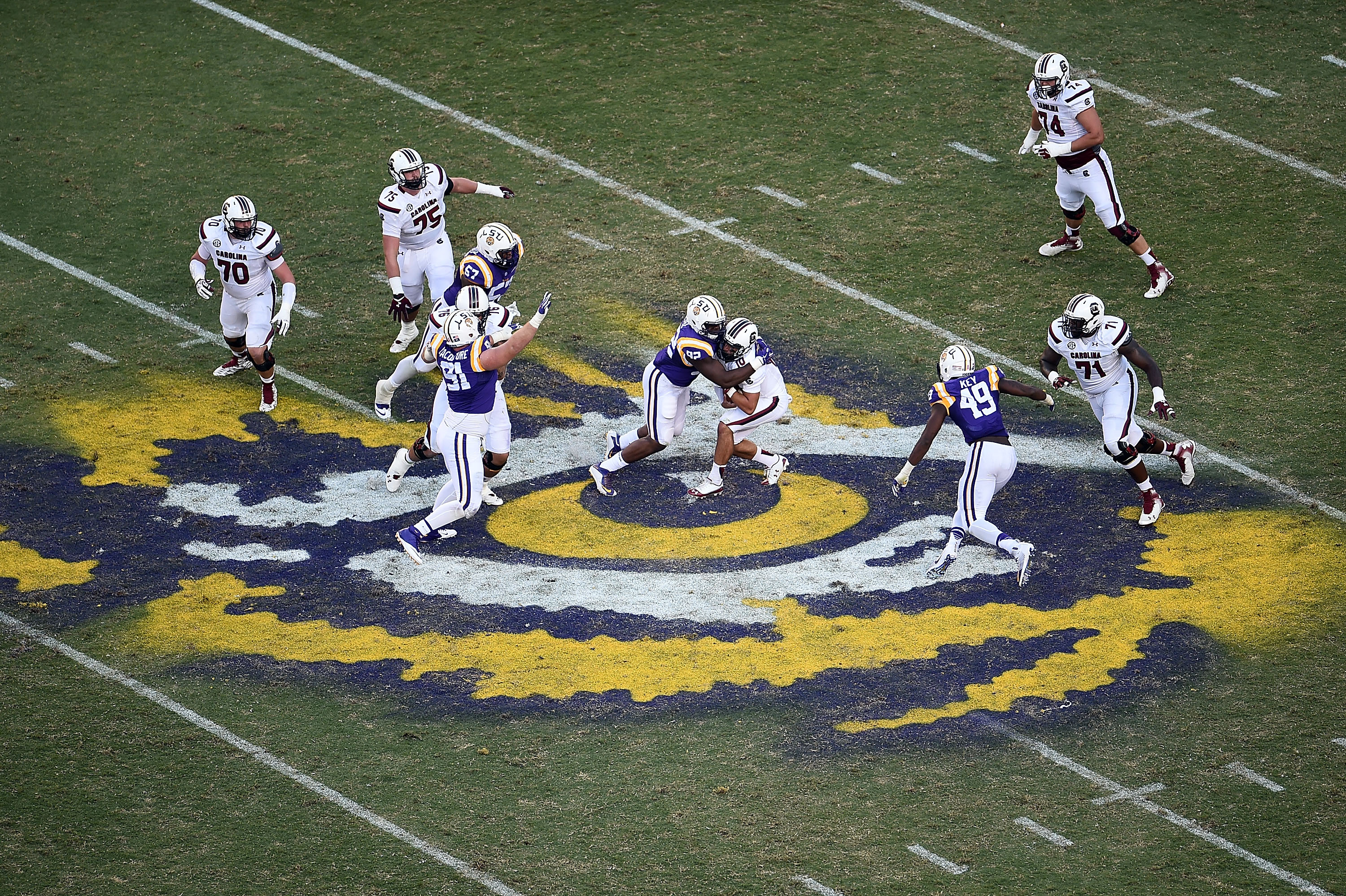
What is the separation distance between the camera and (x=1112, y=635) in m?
10.4

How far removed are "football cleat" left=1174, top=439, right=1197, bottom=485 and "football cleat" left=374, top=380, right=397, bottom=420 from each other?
234 inches

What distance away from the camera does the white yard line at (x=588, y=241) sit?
15523 millimetres

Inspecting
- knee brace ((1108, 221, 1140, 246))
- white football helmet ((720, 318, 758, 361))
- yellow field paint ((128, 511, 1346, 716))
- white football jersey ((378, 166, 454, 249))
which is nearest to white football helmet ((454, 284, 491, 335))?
white football helmet ((720, 318, 758, 361))

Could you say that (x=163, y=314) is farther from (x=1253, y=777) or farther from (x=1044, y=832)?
(x=1253, y=777)

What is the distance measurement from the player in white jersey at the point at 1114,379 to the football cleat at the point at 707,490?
2.48m

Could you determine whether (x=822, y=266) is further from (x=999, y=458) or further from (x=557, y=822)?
(x=557, y=822)

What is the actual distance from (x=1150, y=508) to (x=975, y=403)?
1630 millimetres

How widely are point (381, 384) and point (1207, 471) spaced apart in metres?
6.31

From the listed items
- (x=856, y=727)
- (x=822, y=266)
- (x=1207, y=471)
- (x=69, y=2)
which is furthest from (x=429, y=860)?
(x=69, y=2)

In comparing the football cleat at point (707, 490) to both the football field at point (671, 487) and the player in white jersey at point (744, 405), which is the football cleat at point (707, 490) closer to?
the player in white jersey at point (744, 405)

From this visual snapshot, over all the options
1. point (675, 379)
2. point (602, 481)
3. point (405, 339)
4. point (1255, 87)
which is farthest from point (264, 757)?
point (1255, 87)

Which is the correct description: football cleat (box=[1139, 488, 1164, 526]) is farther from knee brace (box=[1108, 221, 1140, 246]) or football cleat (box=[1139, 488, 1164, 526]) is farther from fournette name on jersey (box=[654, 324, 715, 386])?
knee brace (box=[1108, 221, 1140, 246])

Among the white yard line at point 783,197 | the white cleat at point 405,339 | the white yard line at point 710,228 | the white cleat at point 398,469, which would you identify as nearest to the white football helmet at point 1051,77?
the white yard line at point 710,228

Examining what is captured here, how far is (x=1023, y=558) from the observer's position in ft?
35.2
